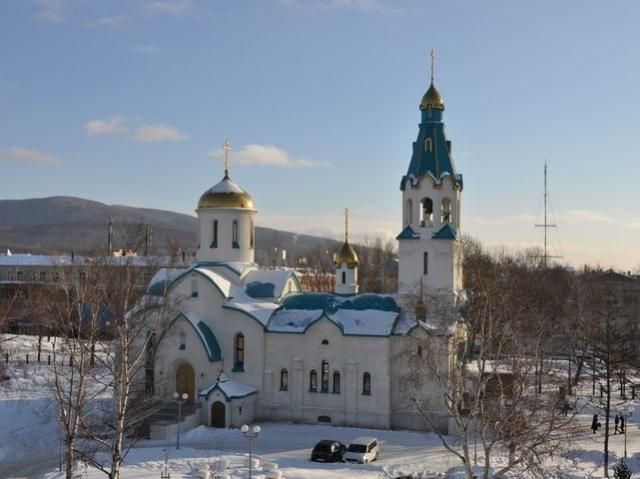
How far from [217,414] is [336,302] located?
639cm

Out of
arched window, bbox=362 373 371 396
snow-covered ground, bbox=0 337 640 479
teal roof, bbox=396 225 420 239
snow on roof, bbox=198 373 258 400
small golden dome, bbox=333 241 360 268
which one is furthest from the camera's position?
small golden dome, bbox=333 241 360 268

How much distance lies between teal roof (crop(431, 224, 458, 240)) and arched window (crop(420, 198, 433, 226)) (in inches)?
26.9

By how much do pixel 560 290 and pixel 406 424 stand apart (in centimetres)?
4012

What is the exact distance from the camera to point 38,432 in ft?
90.9

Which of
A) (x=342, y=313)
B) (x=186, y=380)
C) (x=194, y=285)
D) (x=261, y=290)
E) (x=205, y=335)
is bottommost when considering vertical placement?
(x=186, y=380)

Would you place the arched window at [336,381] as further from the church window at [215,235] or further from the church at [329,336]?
the church window at [215,235]

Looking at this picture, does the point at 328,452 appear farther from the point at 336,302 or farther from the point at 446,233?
the point at 446,233

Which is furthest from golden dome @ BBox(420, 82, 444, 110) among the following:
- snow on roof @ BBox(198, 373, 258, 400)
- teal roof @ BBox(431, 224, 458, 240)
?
snow on roof @ BBox(198, 373, 258, 400)

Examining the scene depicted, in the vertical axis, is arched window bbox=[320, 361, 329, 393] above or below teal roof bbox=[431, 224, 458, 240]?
below

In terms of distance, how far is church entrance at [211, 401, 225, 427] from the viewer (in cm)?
2897

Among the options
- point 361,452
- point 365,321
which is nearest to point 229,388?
point 365,321

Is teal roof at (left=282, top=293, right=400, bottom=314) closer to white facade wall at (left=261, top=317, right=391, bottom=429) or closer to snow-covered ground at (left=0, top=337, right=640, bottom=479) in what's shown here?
white facade wall at (left=261, top=317, right=391, bottom=429)

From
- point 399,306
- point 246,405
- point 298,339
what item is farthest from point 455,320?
point 246,405

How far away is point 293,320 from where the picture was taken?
1221 inches
